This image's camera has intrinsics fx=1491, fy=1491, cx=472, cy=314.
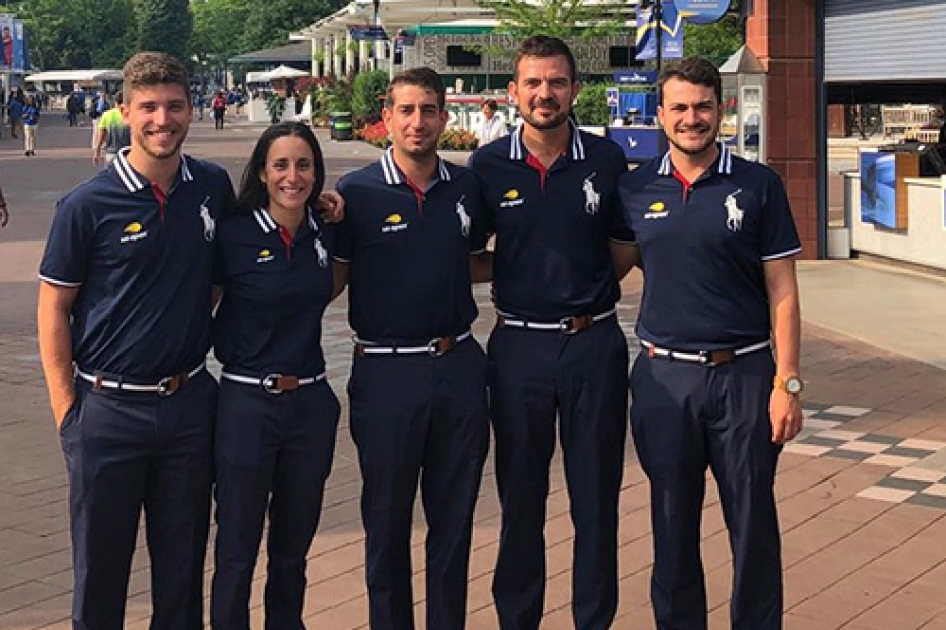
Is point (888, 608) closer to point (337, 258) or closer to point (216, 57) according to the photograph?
point (337, 258)

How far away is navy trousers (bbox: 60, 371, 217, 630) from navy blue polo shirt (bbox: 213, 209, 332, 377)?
0.17 metres

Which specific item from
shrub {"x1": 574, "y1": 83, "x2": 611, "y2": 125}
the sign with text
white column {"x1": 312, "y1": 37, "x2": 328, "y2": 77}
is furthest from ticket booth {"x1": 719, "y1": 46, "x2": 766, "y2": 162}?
white column {"x1": 312, "y1": 37, "x2": 328, "y2": 77}

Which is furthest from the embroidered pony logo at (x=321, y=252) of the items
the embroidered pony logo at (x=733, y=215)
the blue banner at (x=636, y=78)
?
the blue banner at (x=636, y=78)

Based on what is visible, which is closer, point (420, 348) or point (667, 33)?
point (420, 348)

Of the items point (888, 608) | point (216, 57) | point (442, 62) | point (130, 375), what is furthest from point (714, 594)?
point (216, 57)

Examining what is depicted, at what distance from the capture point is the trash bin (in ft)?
139

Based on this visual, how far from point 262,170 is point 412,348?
736 mm

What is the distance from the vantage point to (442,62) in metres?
49.2

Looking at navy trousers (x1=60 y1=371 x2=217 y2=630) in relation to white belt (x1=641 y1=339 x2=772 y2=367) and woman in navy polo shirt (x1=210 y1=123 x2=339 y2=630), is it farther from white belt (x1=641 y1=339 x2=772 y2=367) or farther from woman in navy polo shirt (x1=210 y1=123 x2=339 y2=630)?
white belt (x1=641 y1=339 x2=772 y2=367)

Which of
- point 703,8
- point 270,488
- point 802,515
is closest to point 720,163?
point 270,488

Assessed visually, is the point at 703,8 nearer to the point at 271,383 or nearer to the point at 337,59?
the point at 271,383

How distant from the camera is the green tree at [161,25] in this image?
117438 millimetres

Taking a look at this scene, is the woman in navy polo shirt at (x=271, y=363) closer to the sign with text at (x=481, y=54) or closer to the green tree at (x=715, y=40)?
the green tree at (x=715, y=40)

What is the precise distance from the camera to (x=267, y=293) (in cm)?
454
